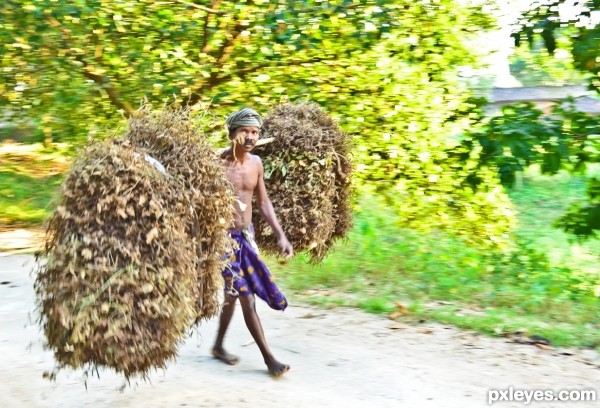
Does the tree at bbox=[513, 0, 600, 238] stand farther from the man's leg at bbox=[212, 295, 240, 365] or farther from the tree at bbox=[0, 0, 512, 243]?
the man's leg at bbox=[212, 295, 240, 365]

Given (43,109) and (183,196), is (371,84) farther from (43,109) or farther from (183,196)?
(183,196)

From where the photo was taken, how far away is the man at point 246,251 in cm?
452

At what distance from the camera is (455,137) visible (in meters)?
7.45

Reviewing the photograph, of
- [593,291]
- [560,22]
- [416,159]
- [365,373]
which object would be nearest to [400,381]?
[365,373]

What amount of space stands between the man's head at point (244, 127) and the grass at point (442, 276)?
136 cm

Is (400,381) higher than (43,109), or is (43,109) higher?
(43,109)

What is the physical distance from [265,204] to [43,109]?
3720 millimetres

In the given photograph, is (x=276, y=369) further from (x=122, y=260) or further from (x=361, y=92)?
(x=361, y=92)

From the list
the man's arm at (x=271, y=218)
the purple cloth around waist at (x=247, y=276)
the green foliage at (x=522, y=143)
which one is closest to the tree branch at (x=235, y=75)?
the green foliage at (x=522, y=143)

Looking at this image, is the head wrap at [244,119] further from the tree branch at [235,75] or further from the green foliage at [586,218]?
the green foliage at [586,218]

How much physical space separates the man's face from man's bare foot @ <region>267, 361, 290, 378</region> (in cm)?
131

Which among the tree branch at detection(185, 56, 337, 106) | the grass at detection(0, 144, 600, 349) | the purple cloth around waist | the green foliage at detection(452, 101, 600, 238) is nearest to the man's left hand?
the purple cloth around waist

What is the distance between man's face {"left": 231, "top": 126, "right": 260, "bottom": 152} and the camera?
4535mm

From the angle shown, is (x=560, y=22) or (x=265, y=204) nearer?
(x=265, y=204)
